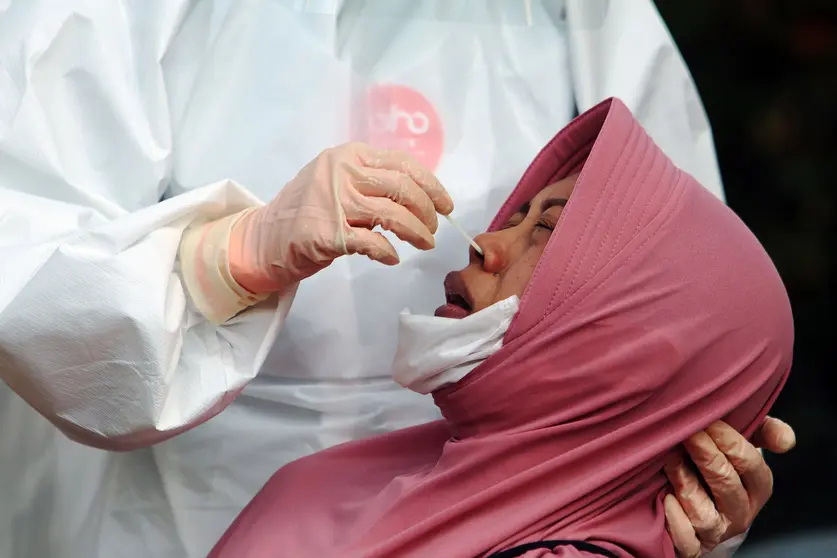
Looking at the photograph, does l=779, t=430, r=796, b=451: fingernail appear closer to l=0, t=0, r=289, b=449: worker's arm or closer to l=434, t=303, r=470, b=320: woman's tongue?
l=434, t=303, r=470, b=320: woman's tongue

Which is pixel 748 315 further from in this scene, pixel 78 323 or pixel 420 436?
pixel 78 323

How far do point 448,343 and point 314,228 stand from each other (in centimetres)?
19

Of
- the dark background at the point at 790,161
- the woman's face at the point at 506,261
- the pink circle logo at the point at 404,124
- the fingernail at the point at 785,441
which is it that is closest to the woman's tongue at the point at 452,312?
the woman's face at the point at 506,261

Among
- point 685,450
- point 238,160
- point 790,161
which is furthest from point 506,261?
point 790,161

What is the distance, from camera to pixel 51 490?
1161mm

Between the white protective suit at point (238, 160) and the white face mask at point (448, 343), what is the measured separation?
6.4 inches

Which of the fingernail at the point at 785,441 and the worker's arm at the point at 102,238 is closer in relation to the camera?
the worker's arm at the point at 102,238

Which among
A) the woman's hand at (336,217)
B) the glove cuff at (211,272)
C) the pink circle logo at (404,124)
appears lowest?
the glove cuff at (211,272)

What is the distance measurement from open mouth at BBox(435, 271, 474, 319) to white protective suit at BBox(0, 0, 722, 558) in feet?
0.53

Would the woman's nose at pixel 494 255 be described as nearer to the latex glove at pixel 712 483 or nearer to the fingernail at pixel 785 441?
the latex glove at pixel 712 483

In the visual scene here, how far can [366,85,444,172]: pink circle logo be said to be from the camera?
1204 mm

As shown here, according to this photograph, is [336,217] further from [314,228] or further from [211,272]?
[211,272]

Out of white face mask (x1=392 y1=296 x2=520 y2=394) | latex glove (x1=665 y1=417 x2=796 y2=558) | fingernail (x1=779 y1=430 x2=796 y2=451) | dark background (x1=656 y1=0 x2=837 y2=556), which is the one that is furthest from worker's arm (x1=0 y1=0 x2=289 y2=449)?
dark background (x1=656 y1=0 x2=837 y2=556)

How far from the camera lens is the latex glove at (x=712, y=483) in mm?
996
